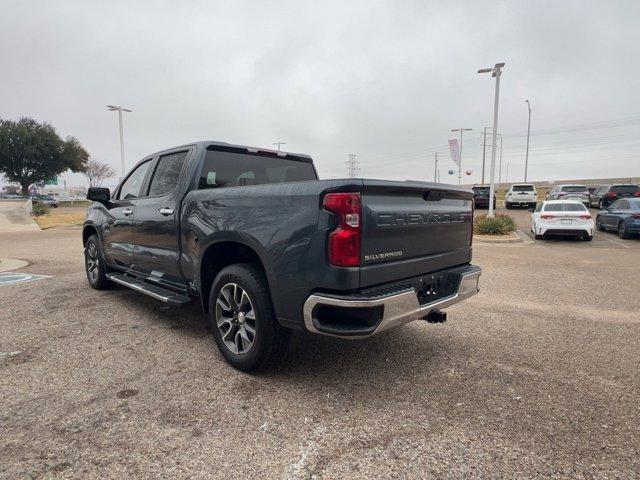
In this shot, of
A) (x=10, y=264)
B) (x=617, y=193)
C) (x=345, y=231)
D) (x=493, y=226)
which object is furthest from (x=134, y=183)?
(x=617, y=193)

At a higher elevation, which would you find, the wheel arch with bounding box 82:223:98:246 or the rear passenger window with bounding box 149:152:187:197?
the rear passenger window with bounding box 149:152:187:197

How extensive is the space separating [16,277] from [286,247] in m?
6.97

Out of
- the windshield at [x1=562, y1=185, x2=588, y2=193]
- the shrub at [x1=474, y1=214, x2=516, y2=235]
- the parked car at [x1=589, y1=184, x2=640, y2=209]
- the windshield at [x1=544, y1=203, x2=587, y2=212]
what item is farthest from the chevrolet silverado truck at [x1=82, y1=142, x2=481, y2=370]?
the windshield at [x1=562, y1=185, x2=588, y2=193]

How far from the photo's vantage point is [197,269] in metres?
3.78

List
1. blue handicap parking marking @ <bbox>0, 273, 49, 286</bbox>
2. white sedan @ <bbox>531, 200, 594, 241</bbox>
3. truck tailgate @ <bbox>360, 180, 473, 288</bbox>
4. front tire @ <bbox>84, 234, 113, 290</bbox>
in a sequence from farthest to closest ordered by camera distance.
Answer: white sedan @ <bbox>531, 200, 594, 241</bbox>, blue handicap parking marking @ <bbox>0, 273, 49, 286</bbox>, front tire @ <bbox>84, 234, 113, 290</bbox>, truck tailgate @ <bbox>360, 180, 473, 288</bbox>

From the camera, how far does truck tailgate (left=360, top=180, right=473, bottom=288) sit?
280 centimetres

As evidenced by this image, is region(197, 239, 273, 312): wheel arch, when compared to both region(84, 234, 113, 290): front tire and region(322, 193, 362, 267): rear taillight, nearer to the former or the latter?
region(322, 193, 362, 267): rear taillight

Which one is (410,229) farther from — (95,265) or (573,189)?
(573,189)

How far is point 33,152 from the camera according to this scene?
1716 inches

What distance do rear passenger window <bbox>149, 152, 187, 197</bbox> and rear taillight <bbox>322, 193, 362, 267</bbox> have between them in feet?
7.62

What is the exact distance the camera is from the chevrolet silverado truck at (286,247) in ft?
8.94

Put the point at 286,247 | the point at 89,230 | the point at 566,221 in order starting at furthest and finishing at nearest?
the point at 566,221
the point at 89,230
the point at 286,247

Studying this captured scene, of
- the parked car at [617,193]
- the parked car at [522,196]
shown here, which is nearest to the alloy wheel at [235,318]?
the parked car at [617,193]

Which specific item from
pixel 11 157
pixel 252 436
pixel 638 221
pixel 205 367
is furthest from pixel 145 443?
pixel 11 157
